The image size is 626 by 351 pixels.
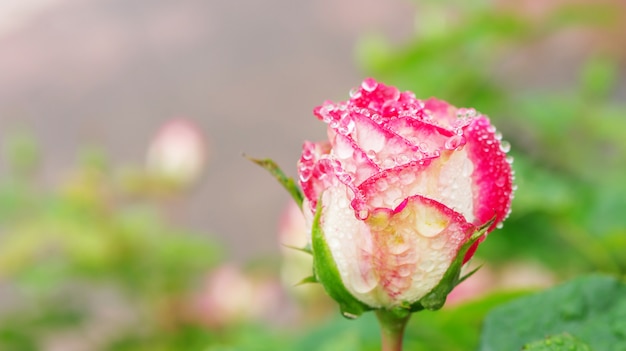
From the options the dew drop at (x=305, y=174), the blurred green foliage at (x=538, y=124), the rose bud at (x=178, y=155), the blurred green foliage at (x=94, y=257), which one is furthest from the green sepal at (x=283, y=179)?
the rose bud at (x=178, y=155)

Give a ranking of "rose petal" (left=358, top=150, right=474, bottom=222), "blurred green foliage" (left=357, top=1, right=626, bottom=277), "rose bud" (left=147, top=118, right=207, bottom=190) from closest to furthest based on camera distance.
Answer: "rose petal" (left=358, top=150, right=474, bottom=222)
"blurred green foliage" (left=357, top=1, right=626, bottom=277)
"rose bud" (left=147, top=118, right=207, bottom=190)

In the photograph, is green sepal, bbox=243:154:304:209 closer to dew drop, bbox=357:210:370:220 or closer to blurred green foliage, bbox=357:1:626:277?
dew drop, bbox=357:210:370:220

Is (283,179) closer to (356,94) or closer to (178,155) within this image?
(356,94)

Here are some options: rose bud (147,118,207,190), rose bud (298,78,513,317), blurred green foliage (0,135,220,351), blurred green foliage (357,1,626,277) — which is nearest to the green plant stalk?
rose bud (298,78,513,317)

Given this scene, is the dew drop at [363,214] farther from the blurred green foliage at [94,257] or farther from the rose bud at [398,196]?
the blurred green foliage at [94,257]

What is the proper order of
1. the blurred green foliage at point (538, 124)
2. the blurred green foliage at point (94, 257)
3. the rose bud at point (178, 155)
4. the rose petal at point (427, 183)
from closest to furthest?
the rose petal at point (427, 183)
the blurred green foliage at point (538, 124)
the blurred green foliage at point (94, 257)
the rose bud at point (178, 155)

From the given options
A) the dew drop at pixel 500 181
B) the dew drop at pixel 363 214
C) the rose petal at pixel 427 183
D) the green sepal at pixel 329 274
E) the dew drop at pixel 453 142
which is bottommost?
the green sepal at pixel 329 274

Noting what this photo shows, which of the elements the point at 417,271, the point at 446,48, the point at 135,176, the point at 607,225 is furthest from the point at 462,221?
the point at 135,176
